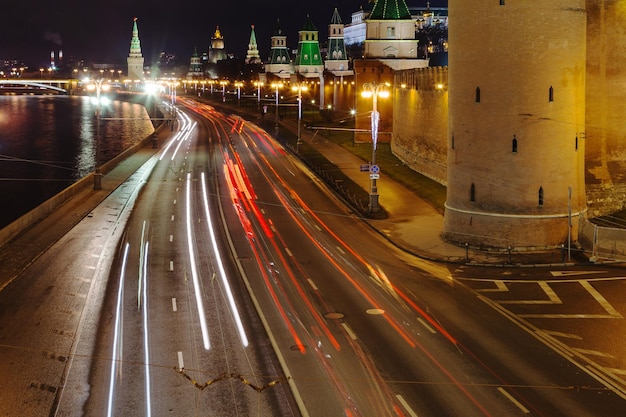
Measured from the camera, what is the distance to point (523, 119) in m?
35.5

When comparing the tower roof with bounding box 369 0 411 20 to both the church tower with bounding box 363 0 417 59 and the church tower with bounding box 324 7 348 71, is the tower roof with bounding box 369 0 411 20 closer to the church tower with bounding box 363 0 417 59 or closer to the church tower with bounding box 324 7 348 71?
the church tower with bounding box 363 0 417 59

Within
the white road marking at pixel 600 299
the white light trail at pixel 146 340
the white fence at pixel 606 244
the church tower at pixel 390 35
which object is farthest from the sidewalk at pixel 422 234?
the church tower at pixel 390 35

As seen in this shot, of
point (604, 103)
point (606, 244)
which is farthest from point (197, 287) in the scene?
point (604, 103)

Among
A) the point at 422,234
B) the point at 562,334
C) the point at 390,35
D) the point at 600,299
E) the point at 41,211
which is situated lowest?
the point at 562,334

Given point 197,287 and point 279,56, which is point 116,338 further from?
point 279,56

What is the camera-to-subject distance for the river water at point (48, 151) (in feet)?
238

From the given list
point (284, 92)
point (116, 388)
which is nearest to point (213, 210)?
point (116, 388)

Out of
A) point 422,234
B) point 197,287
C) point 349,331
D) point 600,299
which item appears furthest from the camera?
point 422,234

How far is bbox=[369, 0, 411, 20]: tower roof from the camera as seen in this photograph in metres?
90.9

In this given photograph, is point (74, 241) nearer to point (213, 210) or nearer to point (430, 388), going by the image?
point (213, 210)

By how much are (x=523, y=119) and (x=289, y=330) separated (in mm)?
16949

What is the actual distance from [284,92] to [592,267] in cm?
13540

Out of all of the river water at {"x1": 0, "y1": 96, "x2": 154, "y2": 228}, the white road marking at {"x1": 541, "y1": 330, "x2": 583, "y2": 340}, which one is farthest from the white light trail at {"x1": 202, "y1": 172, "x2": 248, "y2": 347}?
the river water at {"x1": 0, "y1": 96, "x2": 154, "y2": 228}

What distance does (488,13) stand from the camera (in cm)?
3578
